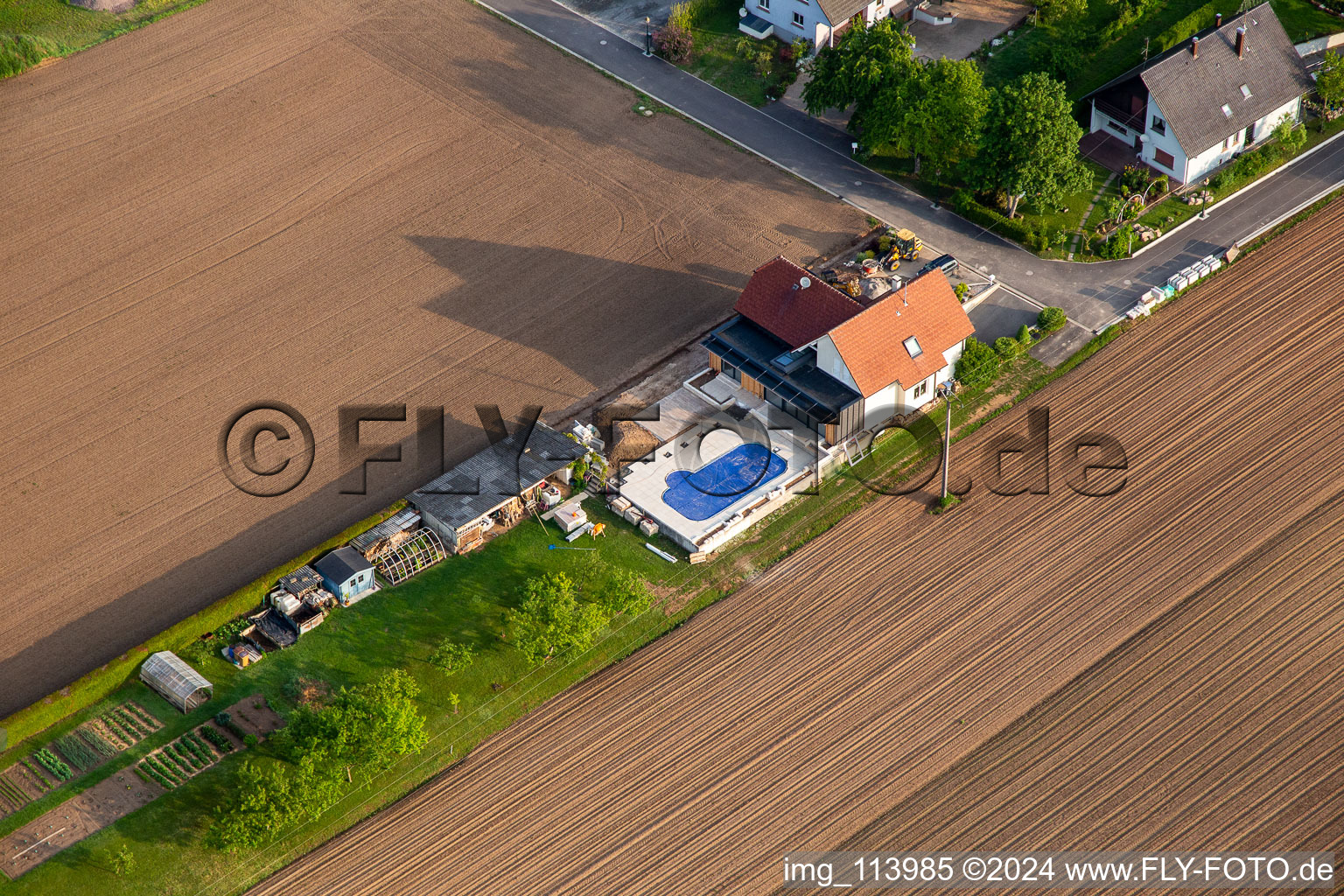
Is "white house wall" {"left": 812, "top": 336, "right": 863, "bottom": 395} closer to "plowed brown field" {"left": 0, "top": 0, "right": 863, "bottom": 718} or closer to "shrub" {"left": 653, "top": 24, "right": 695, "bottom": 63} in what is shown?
"plowed brown field" {"left": 0, "top": 0, "right": 863, "bottom": 718}

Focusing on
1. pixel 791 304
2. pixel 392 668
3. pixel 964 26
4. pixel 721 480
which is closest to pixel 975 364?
pixel 791 304

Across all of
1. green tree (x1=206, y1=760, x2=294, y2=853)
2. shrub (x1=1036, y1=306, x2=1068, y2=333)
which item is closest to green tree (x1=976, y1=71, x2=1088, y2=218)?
shrub (x1=1036, y1=306, x2=1068, y2=333)

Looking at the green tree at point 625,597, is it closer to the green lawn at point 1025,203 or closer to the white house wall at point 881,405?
the white house wall at point 881,405

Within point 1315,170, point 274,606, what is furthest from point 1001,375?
point 274,606

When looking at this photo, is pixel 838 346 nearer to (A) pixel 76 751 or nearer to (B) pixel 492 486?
(B) pixel 492 486

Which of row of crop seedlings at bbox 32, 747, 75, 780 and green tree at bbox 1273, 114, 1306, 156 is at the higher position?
green tree at bbox 1273, 114, 1306, 156

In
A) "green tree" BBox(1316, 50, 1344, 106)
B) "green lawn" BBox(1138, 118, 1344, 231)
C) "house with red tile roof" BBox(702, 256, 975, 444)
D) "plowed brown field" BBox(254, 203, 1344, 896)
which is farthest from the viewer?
"green tree" BBox(1316, 50, 1344, 106)

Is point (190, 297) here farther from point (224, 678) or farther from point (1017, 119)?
point (1017, 119)
